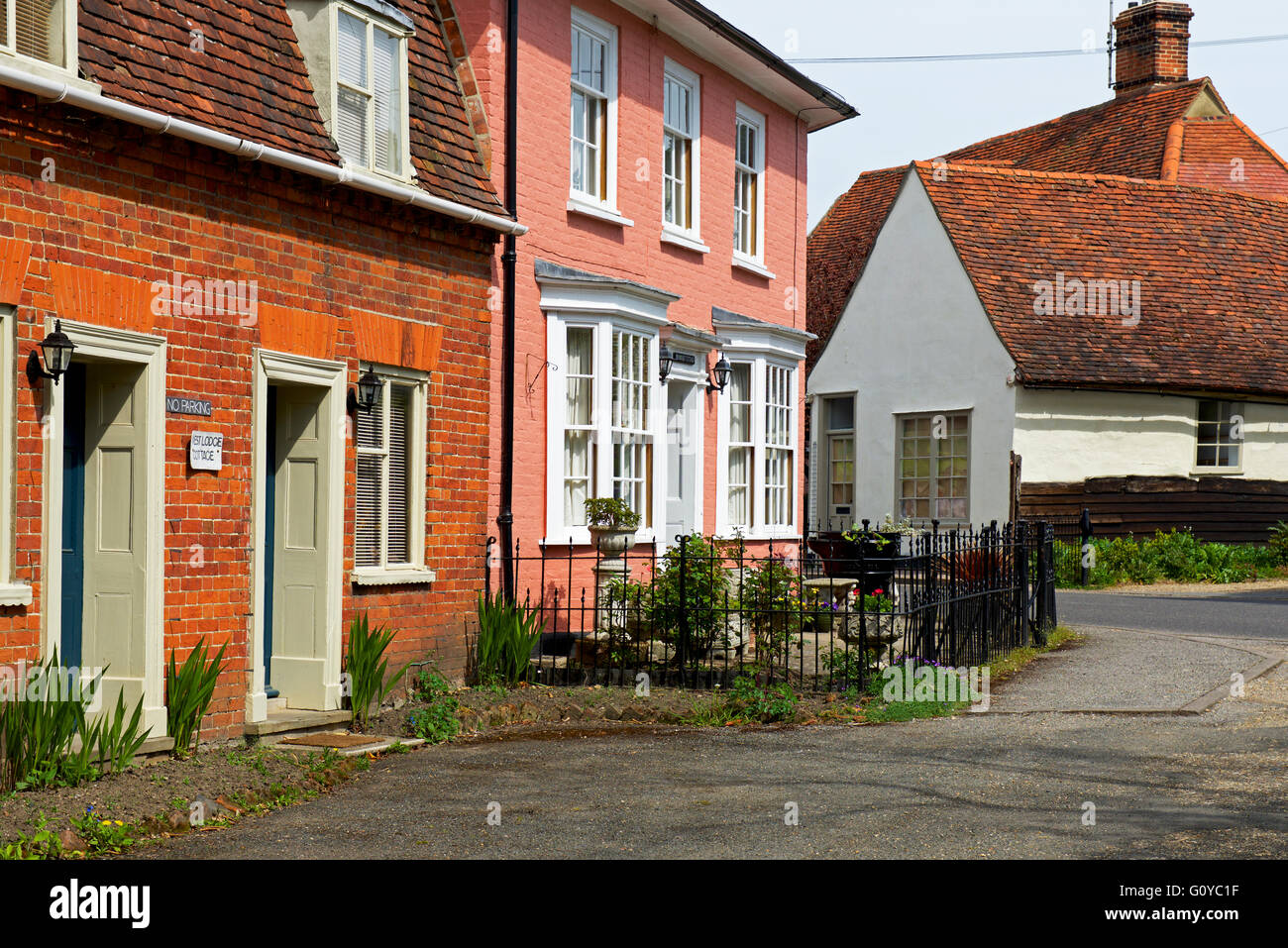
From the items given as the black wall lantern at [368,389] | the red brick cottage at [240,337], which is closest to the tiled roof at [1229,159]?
the red brick cottage at [240,337]

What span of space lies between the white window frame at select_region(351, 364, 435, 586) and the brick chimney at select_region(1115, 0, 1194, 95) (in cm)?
2959

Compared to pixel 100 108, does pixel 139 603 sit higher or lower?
lower

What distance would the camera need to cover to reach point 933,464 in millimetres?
27734

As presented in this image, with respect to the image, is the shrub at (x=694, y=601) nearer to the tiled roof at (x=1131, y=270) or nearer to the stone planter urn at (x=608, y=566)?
the stone planter urn at (x=608, y=566)

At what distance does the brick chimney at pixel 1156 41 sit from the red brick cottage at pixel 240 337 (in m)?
28.2

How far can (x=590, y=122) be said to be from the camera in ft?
48.7

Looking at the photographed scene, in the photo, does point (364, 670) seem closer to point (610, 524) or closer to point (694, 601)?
point (694, 601)

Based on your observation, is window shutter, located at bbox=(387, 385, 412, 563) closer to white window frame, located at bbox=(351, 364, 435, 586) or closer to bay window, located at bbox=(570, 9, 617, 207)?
white window frame, located at bbox=(351, 364, 435, 586)

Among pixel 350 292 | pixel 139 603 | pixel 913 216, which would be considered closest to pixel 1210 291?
pixel 913 216

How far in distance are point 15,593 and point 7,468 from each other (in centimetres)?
69

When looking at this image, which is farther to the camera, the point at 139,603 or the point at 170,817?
the point at 139,603
